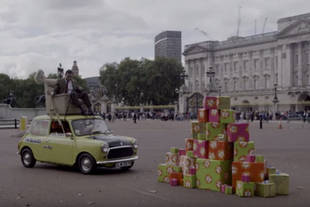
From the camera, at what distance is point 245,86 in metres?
103

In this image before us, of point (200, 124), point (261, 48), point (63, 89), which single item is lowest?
point (200, 124)

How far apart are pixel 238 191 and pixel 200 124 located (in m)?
1.92

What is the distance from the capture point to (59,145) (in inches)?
502

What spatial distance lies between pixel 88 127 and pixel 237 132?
4.72m

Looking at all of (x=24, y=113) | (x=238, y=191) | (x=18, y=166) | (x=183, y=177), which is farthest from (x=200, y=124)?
(x=24, y=113)

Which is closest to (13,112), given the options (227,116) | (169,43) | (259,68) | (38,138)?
(38,138)

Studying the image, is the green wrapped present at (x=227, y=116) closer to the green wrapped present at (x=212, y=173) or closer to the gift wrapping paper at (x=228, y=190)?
the green wrapped present at (x=212, y=173)

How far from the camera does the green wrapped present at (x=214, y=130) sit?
33.5 ft

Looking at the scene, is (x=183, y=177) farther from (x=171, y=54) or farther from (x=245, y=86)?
(x=171, y=54)

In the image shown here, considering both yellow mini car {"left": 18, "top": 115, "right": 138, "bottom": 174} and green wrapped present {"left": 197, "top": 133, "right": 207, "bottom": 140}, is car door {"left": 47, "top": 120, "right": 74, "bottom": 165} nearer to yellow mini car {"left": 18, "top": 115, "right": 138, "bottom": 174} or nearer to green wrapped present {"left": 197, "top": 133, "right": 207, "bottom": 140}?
yellow mini car {"left": 18, "top": 115, "right": 138, "bottom": 174}

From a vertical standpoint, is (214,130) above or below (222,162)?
above

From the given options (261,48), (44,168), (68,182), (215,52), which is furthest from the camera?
(215,52)

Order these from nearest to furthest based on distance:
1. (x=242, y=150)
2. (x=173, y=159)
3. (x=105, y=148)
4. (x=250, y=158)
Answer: (x=250, y=158), (x=242, y=150), (x=173, y=159), (x=105, y=148)

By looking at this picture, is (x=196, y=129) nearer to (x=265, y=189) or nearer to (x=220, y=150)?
(x=220, y=150)
